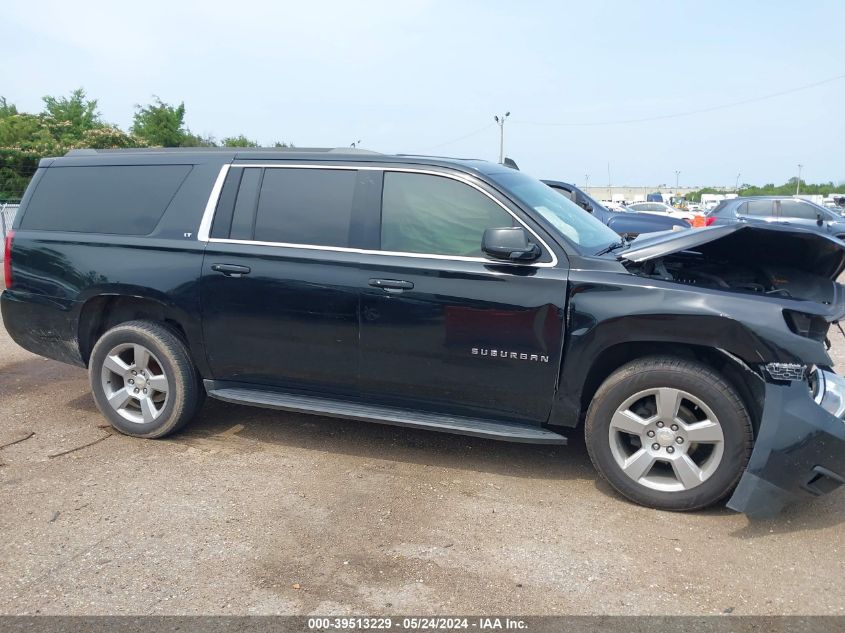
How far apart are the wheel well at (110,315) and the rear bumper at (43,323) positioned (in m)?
0.06

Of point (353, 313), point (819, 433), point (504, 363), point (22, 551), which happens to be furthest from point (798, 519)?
point (22, 551)

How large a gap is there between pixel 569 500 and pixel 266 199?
2578 millimetres

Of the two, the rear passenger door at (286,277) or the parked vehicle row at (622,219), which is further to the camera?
the parked vehicle row at (622,219)

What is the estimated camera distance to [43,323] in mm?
4805

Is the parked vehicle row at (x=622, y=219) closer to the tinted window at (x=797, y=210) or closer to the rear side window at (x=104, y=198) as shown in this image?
the tinted window at (x=797, y=210)

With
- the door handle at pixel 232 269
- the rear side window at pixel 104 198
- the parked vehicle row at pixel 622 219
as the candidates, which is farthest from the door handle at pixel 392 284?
the parked vehicle row at pixel 622 219

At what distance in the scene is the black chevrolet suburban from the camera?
350 cm

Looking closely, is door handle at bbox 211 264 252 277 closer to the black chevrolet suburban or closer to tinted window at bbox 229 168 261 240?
the black chevrolet suburban

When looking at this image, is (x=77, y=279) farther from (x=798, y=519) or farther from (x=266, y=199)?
(x=798, y=519)

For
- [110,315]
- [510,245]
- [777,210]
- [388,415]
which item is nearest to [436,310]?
[510,245]

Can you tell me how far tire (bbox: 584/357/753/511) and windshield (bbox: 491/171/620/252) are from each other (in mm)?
879

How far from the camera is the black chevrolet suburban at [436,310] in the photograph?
11.5 ft

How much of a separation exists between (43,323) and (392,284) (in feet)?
8.60

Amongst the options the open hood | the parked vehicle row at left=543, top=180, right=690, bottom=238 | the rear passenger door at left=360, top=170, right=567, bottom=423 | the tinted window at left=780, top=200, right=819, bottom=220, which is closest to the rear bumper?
the rear passenger door at left=360, top=170, right=567, bottom=423
